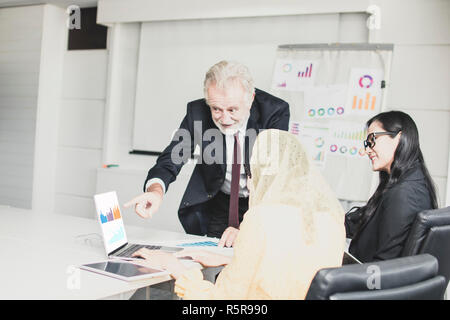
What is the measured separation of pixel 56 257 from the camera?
1.73 m

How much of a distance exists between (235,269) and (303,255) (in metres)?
0.19

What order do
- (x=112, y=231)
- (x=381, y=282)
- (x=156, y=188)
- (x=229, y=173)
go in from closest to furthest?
(x=381, y=282) → (x=112, y=231) → (x=156, y=188) → (x=229, y=173)

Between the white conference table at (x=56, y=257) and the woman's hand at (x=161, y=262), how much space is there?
43 mm

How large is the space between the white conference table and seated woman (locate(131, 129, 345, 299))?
286mm

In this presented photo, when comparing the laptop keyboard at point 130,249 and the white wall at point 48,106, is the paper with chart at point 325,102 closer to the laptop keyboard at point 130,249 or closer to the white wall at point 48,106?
the laptop keyboard at point 130,249

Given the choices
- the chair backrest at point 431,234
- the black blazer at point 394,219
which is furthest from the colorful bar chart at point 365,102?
the chair backrest at point 431,234

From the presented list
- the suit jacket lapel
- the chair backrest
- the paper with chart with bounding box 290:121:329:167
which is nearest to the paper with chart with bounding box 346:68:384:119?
the paper with chart with bounding box 290:121:329:167

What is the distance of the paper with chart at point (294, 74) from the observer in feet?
12.3

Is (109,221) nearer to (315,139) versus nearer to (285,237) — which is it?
(285,237)

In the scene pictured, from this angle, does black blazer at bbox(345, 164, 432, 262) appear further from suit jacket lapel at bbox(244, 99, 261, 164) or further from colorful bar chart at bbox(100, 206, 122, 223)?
colorful bar chart at bbox(100, 206, 122, 223)

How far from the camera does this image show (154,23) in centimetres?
461

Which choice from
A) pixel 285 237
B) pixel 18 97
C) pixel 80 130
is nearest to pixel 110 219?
pixel 285 237

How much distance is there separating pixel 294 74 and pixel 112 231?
7.95ft

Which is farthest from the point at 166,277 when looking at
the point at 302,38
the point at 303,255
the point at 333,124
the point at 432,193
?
the point at 302,38
